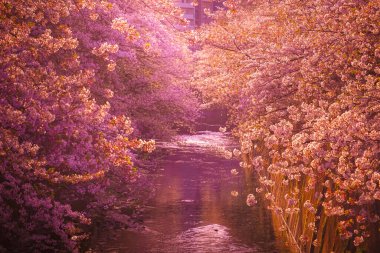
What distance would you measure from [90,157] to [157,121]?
13.0m

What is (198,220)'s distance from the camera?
1770 centimetres

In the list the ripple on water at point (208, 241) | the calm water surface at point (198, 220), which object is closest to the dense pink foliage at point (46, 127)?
the calm water surface at point (198, 220)

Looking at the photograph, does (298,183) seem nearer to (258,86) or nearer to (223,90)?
(258,86)

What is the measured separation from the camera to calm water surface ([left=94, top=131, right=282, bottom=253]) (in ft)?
48.2

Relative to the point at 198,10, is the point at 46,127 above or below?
below

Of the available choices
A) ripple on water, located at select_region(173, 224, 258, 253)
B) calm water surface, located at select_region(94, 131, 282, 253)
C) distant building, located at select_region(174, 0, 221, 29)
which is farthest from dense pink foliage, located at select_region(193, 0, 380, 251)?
distant building, located at select_region(174, 0, 221, 29)

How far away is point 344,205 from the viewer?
11805 millimetres

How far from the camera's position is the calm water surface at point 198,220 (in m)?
14.7

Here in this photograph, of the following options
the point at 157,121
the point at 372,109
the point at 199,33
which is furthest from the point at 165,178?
the point at 372,109

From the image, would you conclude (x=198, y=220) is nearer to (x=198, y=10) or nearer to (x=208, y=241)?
(x=208, y=241)

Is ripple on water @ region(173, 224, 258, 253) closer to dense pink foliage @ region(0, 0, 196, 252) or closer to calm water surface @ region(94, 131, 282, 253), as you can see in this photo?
calm water surface @ region(94, 131, 282, 253)

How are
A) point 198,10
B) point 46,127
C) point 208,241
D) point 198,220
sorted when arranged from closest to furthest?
point 46,127 → point 208,241 → point 198,220 → point 198,10

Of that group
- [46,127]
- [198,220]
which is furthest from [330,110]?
[198,220]

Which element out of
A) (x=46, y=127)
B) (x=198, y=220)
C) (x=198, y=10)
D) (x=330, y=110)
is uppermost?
(x=198, y=10)
